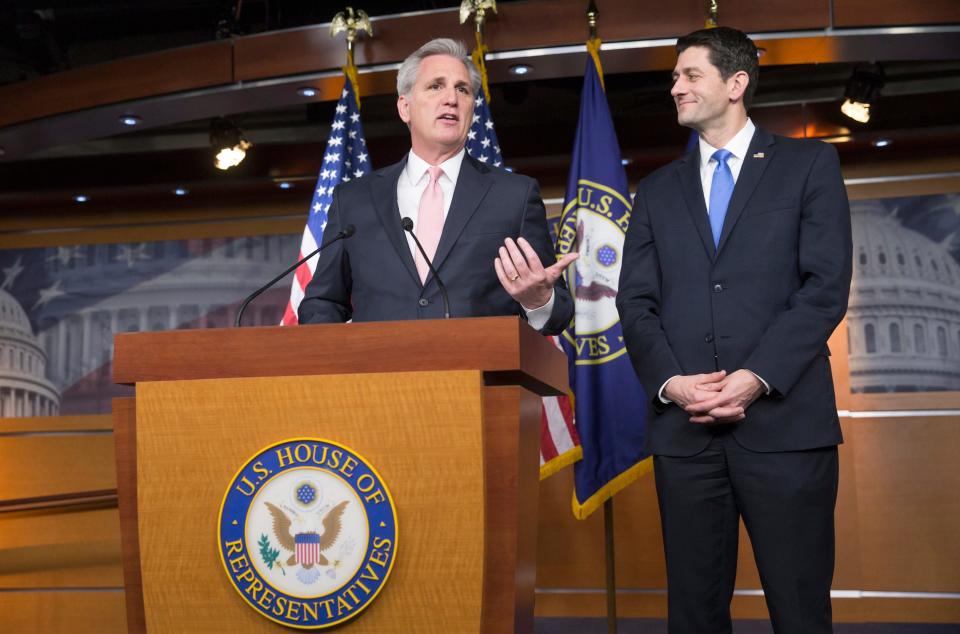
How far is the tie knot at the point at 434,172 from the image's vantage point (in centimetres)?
242

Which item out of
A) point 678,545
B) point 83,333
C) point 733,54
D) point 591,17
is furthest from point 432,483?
point 83,333

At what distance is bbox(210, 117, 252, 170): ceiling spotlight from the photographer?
4.98 meters

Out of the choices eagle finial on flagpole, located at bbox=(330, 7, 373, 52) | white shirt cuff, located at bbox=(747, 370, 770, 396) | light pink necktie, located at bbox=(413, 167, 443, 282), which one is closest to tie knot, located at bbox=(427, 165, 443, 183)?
light pink necktie, located at bbox=(413, 167, 443, 282)

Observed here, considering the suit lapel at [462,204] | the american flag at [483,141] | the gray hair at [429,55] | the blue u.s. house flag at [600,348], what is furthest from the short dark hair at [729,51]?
the american flag at [483,141]

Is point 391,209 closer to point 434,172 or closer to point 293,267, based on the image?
point 434,172

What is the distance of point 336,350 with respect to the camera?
1.56 m

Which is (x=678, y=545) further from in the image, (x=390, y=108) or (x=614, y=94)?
(x=390, y=108)

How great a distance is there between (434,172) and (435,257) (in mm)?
332

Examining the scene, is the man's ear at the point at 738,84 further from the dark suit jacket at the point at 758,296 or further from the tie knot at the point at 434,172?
the tie knot at the point at 434,172

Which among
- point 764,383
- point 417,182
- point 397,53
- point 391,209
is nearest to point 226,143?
point 397,53

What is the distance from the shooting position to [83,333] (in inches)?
221

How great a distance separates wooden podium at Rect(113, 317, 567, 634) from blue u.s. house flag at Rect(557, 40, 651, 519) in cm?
203

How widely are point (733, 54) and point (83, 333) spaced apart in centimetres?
438

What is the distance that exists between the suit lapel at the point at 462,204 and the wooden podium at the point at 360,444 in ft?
2.03
